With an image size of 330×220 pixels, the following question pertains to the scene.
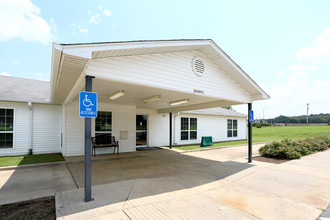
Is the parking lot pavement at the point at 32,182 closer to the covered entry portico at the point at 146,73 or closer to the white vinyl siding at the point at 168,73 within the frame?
the covered entry portico at the point at 146,73

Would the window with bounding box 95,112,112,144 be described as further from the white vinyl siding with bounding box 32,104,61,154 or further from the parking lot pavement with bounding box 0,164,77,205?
the parking lot pavement with bounding box 0,164,77,205

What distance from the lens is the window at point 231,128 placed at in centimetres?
1831

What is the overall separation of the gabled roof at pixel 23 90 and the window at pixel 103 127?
2.76m

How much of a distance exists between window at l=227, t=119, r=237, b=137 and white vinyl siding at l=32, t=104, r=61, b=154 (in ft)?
48.4

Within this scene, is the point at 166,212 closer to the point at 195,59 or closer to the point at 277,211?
the point at 277,211

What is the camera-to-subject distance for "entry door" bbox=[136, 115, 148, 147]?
12617mm

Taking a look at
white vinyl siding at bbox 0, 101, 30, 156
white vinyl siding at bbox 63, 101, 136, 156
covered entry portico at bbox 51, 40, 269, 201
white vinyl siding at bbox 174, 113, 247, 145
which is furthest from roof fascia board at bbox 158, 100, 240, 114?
white vinyl siding at bbox 0, 101, 30, 156

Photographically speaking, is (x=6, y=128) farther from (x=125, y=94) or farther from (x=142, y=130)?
(x=142, y=130)

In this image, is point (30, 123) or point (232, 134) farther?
point (232, 134)

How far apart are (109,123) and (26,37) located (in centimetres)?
570

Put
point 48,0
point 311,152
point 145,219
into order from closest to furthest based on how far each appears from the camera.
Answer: point 145,219, point 48,0, point 311,152

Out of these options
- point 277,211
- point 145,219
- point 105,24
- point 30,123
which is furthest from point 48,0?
point 277,211

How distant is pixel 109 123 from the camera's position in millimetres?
10109

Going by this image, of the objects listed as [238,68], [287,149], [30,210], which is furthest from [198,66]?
[287,149]
